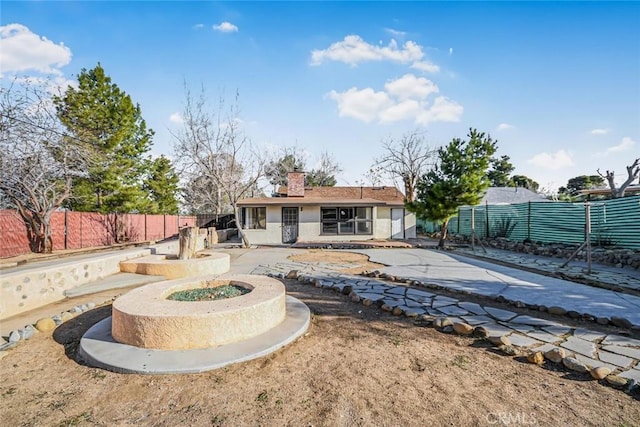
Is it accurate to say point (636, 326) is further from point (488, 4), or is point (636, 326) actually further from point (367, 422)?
point (488, 4)

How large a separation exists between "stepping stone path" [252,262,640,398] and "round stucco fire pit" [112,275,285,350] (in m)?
1.95

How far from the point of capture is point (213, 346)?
3.10 metres

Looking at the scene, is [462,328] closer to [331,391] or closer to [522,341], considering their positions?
[522,341]

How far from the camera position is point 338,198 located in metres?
17.6

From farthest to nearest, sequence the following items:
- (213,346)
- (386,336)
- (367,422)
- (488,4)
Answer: (488,4) → (386,336) → (213,346) → (367,422)

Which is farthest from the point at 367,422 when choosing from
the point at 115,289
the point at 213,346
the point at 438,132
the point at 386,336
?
the point at 438,132

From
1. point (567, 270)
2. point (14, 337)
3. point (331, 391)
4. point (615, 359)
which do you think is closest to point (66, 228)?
point (14, 337)

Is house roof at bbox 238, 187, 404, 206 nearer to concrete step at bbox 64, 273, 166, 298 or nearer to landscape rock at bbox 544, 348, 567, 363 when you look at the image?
concrete step at bbox 64, 273, 166, 298

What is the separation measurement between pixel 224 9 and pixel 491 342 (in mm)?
9501

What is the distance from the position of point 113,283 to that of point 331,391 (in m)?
5.80

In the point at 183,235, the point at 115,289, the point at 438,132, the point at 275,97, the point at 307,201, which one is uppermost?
the point at 438,132

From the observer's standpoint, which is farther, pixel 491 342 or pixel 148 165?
pixel 148 165

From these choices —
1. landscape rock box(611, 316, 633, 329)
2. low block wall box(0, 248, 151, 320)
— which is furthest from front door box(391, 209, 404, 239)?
low block wall box(0, 248, 151, 320)

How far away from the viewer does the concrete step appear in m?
5.67
